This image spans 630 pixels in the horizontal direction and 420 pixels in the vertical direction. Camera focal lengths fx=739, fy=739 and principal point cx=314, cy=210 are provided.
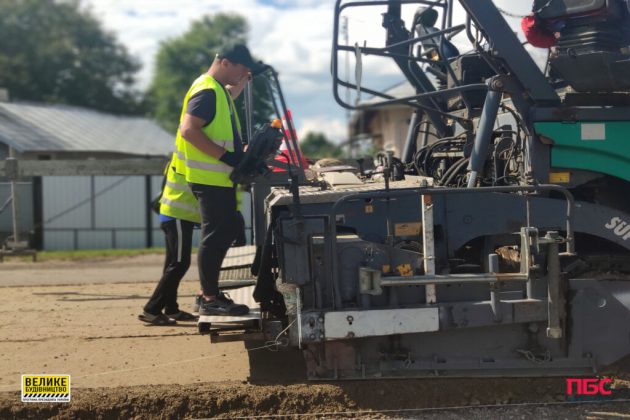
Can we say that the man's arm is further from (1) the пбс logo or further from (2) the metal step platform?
(1) the пбс logo

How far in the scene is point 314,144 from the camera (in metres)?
67.9

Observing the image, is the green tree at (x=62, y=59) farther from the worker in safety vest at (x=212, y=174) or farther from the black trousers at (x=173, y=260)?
the worker in safety vest at (x=212, y=174)

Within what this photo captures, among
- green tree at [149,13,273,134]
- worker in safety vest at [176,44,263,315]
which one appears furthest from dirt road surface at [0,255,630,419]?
green tree at [149,13,273,134]

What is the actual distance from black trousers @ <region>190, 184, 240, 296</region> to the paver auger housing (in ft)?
1.13

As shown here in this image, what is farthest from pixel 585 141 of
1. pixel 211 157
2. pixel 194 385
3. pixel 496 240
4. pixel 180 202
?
pixel 180 202

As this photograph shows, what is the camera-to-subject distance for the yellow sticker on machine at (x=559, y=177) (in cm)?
503

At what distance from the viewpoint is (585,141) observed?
16.4 feet

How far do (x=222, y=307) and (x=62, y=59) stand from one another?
162 feet

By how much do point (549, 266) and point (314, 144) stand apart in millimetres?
63636

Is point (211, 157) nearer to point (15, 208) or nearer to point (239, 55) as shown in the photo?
point (239, 55)

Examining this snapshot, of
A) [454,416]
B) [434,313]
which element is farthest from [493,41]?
[454,416]

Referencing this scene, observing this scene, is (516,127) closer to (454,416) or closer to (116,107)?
(454,416)

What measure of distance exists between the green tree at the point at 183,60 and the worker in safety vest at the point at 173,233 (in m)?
48.2

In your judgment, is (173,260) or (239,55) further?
(173,260)
